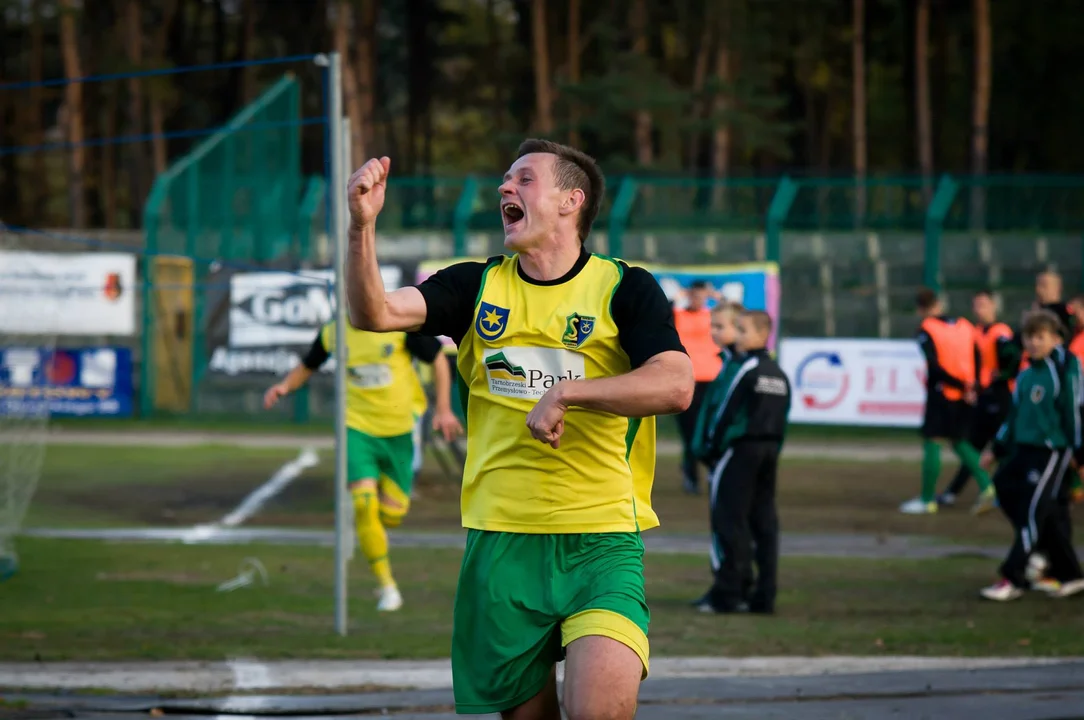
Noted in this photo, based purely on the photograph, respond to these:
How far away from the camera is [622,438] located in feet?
15.7

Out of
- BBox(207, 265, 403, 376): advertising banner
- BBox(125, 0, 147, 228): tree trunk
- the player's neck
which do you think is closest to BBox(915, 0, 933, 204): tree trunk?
BBox(125, 0, 147, 228): tree trunk

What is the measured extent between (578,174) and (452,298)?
52cm

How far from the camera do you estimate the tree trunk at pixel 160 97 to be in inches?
1676

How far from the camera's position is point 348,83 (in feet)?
120

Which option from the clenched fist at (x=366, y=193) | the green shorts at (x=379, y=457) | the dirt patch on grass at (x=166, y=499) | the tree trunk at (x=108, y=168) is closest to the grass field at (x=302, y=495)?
the dirt patch on grass at (x=166, y=499)

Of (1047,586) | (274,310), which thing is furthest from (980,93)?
(1047,586)

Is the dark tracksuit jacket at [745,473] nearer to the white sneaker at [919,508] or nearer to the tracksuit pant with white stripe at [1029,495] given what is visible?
the tracksuit pant with white stripe at [1029,495]

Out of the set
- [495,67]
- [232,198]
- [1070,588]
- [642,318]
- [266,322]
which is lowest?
[1070,588]

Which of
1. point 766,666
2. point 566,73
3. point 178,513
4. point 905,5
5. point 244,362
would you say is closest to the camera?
point 766,666

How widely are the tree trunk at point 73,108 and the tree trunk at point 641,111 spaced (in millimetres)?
13098

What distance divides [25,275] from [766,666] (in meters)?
18.2

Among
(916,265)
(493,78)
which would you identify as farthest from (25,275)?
(493,78)

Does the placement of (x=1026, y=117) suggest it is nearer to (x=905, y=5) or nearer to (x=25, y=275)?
(x=905, y=5)

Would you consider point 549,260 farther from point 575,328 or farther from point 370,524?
point 370,524
